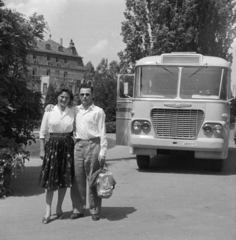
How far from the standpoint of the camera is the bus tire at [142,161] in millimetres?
11638

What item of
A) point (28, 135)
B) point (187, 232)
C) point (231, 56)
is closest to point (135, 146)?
point (28, 135)

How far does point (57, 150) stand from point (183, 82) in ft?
18.9

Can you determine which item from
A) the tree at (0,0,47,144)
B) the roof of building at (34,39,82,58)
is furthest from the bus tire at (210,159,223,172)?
the roof of building at (34,39,82,58)

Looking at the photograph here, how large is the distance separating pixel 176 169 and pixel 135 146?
4.89ft

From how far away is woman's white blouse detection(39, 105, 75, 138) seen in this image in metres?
6.25

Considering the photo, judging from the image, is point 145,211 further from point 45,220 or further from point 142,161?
point 142,161

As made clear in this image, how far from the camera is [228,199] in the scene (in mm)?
7973

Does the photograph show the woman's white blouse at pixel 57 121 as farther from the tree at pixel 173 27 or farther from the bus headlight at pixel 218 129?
the tree at pixel 173 27

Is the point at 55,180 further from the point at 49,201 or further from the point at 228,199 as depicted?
the point at 228,199

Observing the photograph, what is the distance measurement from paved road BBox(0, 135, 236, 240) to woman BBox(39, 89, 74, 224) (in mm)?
513

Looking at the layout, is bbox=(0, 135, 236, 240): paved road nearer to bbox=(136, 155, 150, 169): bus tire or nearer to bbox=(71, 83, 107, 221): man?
bbox=(71, 83, 107, 221): man

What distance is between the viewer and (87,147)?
20.6 feet

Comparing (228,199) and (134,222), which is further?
(228,199)

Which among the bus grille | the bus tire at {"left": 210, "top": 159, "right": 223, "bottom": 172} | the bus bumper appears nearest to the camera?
the bus bumper
